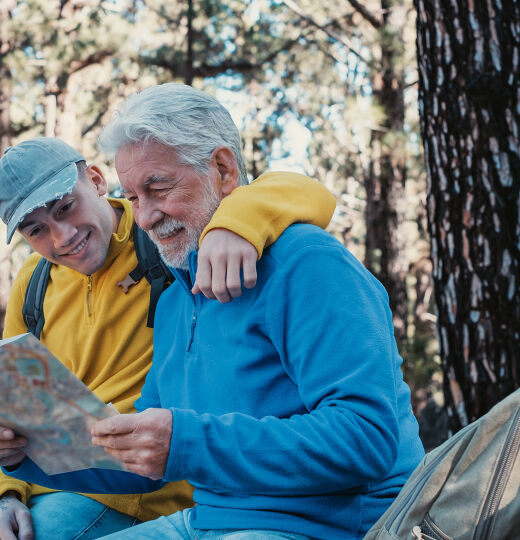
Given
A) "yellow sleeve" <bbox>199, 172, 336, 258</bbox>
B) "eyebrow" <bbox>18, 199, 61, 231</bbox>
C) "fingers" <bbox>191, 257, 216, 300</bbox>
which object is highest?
"yellow sleeve" <bbox>199, 172, 336, 258</bbox>

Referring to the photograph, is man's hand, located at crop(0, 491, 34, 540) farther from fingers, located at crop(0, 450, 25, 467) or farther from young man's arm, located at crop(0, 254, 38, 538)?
fingers, located at crop(0, 450, 25, 467)

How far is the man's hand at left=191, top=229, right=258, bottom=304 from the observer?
167 centimetres

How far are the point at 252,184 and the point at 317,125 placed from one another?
46.1ft

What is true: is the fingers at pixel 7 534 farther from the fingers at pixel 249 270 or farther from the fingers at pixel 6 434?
the fingers at pixel 249 270

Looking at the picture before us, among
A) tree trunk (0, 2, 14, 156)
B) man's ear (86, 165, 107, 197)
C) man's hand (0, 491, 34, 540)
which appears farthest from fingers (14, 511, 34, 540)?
tree trunk (0, 2, 14, 156)

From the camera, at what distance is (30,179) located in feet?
8.25

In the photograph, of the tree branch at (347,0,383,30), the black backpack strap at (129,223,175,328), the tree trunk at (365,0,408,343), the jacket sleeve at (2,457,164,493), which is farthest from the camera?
the tree branch at (347,0,383,30)

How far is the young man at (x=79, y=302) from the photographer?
2.33 metres

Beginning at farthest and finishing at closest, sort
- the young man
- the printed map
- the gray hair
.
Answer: the young man
the gray hair
the printed map

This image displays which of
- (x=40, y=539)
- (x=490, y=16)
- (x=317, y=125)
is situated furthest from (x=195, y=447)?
(x=317, y=125)

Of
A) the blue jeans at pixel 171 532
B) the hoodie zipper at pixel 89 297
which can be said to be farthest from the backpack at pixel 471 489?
the hoodie zipper at pixel 89 297

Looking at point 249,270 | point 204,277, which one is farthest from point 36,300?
point 249,270

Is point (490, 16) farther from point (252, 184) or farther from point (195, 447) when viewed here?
point (195, 447)

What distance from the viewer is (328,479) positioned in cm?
154
